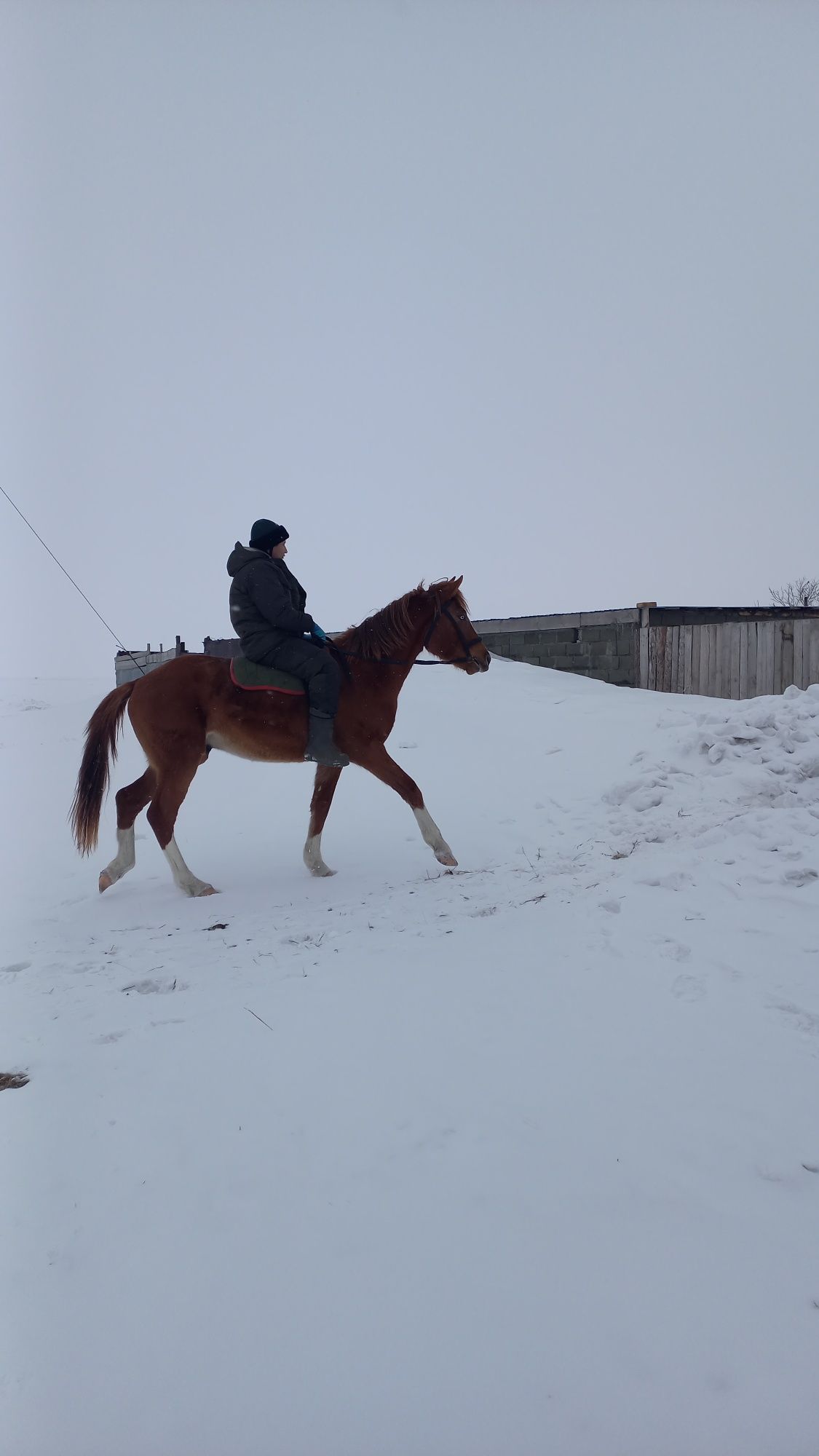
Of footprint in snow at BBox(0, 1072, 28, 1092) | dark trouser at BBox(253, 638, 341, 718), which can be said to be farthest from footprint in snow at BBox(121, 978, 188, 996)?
dark trouser at BBox(253, 638, 341, 718)

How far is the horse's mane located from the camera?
544cm

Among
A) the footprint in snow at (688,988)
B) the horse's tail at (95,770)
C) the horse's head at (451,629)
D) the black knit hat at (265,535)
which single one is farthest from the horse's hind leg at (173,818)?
A: the footprint in snow at (688,988)

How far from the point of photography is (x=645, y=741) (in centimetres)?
752

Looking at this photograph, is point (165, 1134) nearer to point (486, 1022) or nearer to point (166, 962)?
point (486, 1022)

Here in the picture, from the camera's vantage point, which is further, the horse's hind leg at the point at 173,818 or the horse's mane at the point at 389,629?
the horse's mane at the point at 389,629

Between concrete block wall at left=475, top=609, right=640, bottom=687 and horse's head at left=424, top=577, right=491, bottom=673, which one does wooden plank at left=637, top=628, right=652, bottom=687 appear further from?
horse's head at left=424, top=577, right=491, bottom=673

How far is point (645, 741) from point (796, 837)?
3163 millimetres

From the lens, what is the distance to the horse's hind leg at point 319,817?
5344 mm

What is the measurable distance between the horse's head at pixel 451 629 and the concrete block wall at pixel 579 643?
748cm

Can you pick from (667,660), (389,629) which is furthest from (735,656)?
(389,629)

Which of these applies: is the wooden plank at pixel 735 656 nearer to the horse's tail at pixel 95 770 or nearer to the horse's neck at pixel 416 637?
the horse's neck at pixel 416 637

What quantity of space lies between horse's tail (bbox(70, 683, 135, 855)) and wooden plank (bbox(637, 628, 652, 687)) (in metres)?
8.97

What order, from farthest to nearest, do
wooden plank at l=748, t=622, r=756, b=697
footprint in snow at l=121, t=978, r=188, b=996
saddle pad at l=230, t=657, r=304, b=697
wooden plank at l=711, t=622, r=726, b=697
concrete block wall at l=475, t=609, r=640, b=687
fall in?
1. concrete block wall at l=475, t=609, r=640, b=687
2. wooden plank at l=711, t=622, r=726, b=697
3. wooden plank at l=748, t=622, r=756, b=697
4. saddle pad at l=230, t=657, r=304, b=697
5. footprint in snow at l=121, t=978, r=188, b=996

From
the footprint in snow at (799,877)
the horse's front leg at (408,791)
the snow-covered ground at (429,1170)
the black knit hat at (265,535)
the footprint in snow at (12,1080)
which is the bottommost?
the snow-covered ground at (429,1170)
